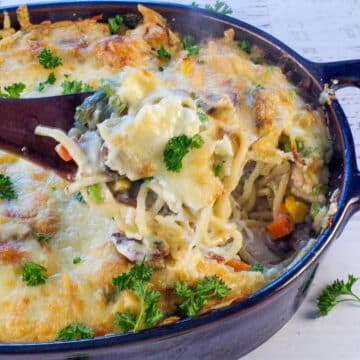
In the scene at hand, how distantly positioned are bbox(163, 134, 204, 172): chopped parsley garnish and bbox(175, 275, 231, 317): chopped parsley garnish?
1.40 ft

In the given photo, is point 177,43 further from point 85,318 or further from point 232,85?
point 85,318

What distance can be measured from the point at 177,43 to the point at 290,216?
1.00 m

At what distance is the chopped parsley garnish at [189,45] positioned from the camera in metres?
2.99

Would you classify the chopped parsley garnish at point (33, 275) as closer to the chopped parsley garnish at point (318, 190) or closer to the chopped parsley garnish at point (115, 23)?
the chopped parsley garnish at point (318, 190)

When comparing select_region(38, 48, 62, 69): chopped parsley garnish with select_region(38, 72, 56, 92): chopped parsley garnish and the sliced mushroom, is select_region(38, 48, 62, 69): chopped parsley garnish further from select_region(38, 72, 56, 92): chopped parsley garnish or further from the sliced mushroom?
the sliced mushroom

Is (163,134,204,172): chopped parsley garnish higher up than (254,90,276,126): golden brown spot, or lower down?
higher up

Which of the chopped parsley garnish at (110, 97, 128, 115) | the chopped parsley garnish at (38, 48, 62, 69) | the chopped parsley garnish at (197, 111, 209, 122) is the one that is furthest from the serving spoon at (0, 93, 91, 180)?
the chopped parsley garnish at (38, 48, 62, 69)

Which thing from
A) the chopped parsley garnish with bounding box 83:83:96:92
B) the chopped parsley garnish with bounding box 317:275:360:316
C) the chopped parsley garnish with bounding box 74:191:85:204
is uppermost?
the chopped parsley garnish with bounding box 83:83:96:92

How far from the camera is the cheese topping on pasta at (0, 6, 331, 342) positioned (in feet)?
6.67

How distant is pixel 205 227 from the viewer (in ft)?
7.09

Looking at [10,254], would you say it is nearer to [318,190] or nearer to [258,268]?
[258,268]

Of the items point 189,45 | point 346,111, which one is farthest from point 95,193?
point 346,111

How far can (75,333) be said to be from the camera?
2.07 m

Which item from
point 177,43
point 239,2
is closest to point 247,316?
point 177,43
